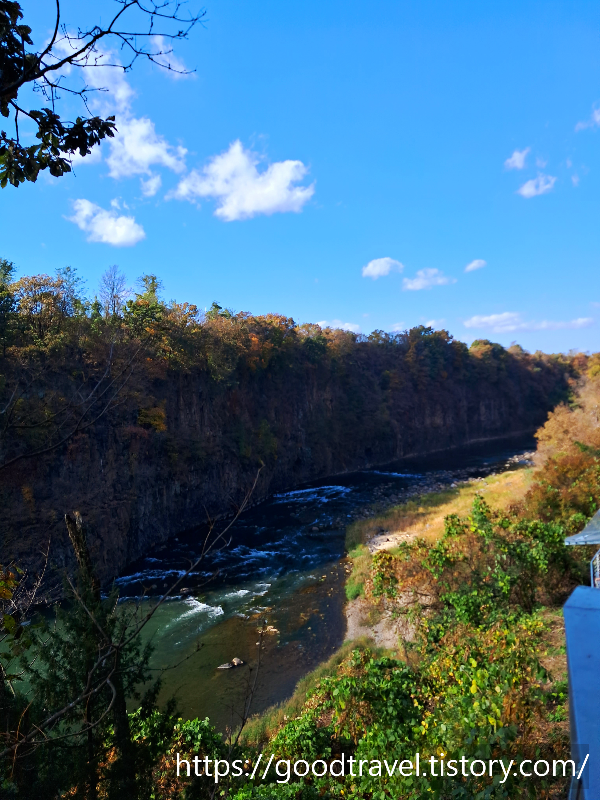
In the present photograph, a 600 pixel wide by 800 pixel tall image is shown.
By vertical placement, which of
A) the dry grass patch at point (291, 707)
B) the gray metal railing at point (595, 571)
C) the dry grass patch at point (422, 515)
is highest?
the gray metal railing at point (595, 571)

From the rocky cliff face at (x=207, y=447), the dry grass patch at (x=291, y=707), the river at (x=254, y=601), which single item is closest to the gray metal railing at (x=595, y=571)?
the river at (x=254, y=601)

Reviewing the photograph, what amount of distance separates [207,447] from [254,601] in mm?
13061

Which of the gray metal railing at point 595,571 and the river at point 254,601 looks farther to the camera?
the river at point 254,601

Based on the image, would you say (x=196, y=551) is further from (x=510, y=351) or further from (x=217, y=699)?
(x=510, y=351)

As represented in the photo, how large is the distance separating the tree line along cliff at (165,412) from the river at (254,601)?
8.55 ft

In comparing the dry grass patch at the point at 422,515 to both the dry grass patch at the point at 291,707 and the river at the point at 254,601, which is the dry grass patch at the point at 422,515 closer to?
the river at the point at 254,601

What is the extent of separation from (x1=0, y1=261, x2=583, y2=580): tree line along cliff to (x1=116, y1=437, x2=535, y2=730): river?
2.61 meters

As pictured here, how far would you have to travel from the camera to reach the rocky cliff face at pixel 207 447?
1833cm

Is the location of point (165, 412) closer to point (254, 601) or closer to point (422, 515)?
point (254, 601)

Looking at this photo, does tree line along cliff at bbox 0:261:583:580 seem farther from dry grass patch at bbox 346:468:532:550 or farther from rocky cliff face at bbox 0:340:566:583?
dry grass patch at bbox 346:468:532:550

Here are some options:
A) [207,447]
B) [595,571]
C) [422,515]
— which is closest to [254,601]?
[422,515]

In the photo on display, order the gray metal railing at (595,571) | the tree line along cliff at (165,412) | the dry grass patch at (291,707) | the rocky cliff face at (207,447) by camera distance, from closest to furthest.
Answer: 1. the gray metal railing at (595,571)
2. the dry grass patch at (291,707)
3. the tree line along cliff at (165,412)
4. the rocky cliff face at (207,447)

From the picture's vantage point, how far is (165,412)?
2608 centimetres

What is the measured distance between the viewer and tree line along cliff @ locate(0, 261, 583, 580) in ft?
54.9
